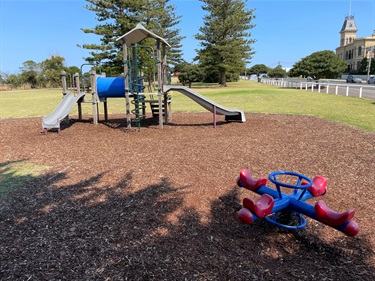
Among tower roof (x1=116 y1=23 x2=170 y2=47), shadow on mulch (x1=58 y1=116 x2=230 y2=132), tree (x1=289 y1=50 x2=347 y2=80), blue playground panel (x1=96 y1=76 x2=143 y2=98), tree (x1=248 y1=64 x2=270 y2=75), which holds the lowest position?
shadow on mulch (x1=58 y1=116 x2=230 y2=132)

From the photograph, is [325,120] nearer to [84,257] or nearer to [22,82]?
[84,257]

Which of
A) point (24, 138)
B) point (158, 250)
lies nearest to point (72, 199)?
point (158, 250)

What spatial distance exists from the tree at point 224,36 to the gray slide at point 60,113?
3329 centimetres

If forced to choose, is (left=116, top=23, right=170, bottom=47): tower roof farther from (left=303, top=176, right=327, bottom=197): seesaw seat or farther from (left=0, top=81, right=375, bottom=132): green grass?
(left=303, top=176, right=327, bottom=197): seesaw seat

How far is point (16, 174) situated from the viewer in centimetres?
543

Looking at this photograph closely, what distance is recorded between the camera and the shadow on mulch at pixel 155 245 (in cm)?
264

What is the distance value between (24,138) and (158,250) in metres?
7.14

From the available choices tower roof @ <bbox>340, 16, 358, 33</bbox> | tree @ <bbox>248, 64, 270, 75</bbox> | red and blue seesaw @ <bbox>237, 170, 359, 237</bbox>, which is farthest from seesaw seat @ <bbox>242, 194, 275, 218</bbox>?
tower roof @ <bbox>340, 16, 358, 33</bbox>

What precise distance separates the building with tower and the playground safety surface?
85.4m

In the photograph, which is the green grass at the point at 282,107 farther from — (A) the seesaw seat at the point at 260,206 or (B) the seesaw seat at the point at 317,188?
(A) the seesaw seat at the point at 260,206

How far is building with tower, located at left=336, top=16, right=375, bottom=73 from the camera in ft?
315

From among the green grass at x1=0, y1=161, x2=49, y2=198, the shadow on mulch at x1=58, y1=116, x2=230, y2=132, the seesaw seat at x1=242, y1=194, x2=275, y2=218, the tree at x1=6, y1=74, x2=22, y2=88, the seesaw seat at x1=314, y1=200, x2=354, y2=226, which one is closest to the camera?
the seesaw seat at x1=314, y1=200, x2=354, y2=226

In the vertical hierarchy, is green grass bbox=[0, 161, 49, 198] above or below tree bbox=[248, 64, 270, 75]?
below

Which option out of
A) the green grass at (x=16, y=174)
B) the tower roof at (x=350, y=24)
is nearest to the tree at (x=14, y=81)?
the green grass at (x=16, y=174)
